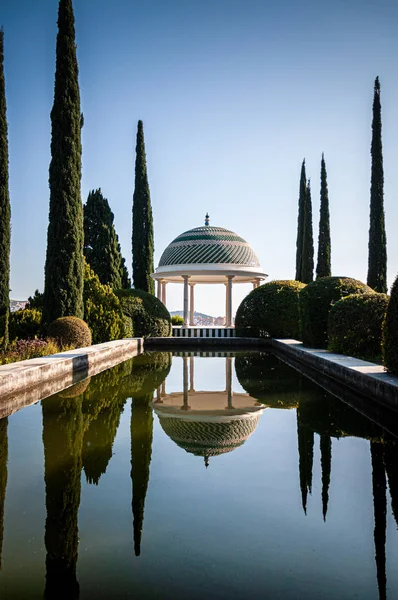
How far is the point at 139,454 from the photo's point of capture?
15.8 feet

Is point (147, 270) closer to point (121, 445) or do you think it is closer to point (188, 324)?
point (188, 324)

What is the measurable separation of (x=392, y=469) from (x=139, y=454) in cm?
201

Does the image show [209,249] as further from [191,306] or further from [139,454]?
[139,454]

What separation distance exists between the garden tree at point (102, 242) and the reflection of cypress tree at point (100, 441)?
15445mm

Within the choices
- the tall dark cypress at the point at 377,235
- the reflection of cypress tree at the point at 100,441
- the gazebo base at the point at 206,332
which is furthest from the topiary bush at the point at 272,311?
the reflection of cypress tree at the point at 100,441

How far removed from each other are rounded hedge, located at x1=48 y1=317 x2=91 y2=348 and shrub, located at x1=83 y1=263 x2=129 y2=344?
94.6 inches

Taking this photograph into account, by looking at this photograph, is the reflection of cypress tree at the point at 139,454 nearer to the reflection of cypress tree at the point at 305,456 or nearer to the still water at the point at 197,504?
the still water at the point at 197,504

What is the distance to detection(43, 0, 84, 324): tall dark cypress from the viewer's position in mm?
14844

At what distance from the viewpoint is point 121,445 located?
5.12 m

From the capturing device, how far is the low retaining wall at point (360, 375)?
6.75m

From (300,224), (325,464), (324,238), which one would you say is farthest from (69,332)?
Result: (300,224)

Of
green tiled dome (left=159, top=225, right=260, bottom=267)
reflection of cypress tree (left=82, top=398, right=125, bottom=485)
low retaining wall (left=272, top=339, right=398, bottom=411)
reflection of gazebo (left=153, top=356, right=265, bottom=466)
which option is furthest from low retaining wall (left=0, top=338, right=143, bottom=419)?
green tiled dome (left=159, top=225, right=260, bottom=267)

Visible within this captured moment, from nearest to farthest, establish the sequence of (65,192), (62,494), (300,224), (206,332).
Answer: (62,494) < (65,192) < (206,332) < (300,224)

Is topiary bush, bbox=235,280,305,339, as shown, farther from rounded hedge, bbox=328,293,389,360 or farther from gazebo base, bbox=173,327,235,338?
rounded hedge, bbox=328,293,389,360
